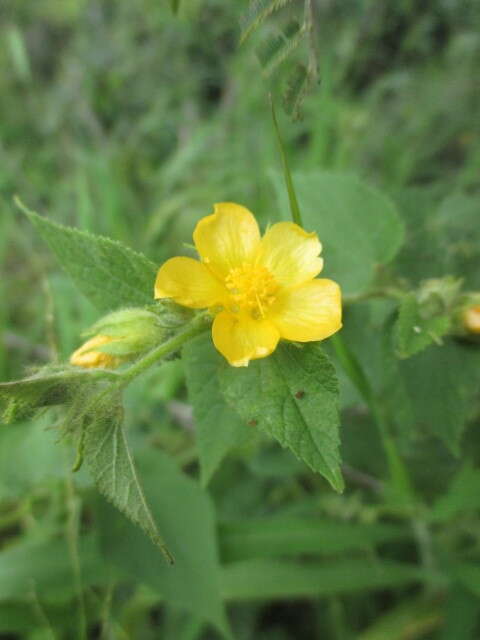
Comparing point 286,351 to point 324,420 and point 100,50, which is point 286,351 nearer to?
point 324,420

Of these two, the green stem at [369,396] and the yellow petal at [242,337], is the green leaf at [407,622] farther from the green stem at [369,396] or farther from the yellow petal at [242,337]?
the yellow petal at [242,337]

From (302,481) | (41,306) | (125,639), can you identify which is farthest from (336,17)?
(125,639)

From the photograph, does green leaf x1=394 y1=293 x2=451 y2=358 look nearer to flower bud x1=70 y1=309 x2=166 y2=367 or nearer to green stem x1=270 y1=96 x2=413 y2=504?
green stem x1=270 y1=96 x2=413 y2=504

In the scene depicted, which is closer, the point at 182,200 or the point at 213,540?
the point at 213,540

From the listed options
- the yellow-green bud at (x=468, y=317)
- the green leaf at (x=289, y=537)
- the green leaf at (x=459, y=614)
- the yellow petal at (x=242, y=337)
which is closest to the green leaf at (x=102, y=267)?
the yellow petal at (x=242, y=337)

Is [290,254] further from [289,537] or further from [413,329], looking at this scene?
[289,537]

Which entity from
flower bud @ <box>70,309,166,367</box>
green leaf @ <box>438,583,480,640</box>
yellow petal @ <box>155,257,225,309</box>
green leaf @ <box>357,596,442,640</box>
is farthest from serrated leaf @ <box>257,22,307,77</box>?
green leaf @ <box>357,596,442,640</box>
